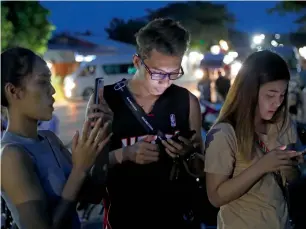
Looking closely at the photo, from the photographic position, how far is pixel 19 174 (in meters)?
1.87

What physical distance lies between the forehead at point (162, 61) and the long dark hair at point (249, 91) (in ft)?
1.19

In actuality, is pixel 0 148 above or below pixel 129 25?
below

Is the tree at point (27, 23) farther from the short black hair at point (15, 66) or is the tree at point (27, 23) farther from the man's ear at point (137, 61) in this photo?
the short black hair at point (15, 66)

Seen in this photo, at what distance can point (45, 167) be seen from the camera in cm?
203

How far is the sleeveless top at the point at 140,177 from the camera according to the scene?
100 inches

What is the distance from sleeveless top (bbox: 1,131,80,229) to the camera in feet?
6.46

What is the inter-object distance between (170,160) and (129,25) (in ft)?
190

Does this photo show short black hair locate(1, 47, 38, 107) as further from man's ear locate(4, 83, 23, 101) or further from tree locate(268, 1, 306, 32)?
tree locate(268, 1, 306, 32)

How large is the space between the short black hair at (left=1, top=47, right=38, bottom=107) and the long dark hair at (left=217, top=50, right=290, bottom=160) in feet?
2.84

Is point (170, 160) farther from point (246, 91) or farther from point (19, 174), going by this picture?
point (19, 174)

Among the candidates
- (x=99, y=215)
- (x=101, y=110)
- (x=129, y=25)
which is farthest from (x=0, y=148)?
(x=129, y=25)

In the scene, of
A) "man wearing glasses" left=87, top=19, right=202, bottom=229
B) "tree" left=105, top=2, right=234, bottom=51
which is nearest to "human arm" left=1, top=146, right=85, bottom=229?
"man wearing glasses" left=87, top=19, right=202, bottom=229

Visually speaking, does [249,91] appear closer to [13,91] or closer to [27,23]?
[13,91]

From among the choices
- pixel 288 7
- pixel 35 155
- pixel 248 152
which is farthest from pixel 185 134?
pixel 288 7
